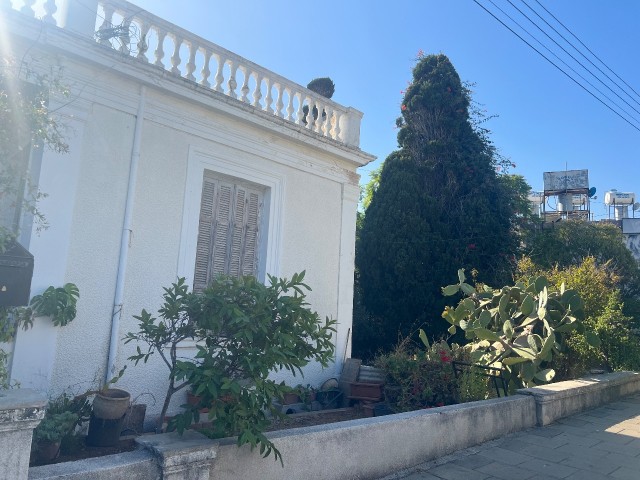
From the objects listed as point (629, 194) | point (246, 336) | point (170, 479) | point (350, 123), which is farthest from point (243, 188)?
point (629, 194)

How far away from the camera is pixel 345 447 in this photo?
4.19 metres

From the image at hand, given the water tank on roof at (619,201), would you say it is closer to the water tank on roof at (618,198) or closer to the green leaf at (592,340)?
the water tank on roof at (618,198)

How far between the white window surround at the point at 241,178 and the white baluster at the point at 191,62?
0.97 meters

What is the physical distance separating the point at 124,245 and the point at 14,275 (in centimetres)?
267

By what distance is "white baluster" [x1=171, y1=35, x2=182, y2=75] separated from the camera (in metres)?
6.62

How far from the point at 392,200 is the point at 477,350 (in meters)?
4.58

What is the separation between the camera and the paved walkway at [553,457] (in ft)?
15.3

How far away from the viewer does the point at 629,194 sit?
33.5 meters

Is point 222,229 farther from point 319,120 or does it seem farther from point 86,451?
point 86,451

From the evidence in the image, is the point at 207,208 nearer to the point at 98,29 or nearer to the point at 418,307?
the point at 98,29

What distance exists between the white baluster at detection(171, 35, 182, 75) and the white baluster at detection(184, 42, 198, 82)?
0.14 m

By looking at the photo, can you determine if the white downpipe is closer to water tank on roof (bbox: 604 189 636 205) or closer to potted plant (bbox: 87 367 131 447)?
potted plant (bbox: 87 367 131 447)

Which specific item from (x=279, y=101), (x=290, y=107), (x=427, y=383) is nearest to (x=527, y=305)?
(x=427, y=383)

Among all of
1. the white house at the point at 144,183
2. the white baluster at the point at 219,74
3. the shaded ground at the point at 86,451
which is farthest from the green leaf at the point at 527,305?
the shaded ground at the point at 86,451
